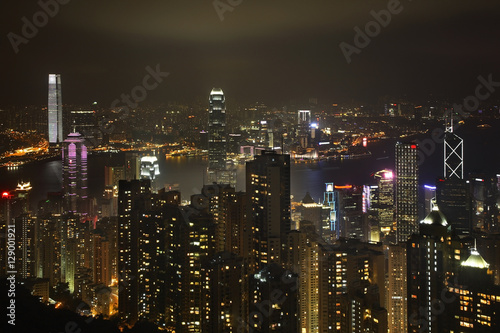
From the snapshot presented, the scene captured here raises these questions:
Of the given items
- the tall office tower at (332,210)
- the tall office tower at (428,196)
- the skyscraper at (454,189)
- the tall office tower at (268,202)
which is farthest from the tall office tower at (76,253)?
the tall office tower at (428,196)

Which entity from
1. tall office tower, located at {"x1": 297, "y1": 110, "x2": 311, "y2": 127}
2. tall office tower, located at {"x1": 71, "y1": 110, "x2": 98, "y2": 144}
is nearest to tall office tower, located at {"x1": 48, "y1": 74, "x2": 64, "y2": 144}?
tall office tower, located at {"x1": 71, "y1": 110, "x2": 98, "y2": 144}

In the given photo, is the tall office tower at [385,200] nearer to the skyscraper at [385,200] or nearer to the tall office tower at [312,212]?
the skyscraper at [385,200]

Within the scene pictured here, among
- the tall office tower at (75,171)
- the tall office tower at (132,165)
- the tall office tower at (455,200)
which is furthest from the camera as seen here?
the tall office tower at (132,165)

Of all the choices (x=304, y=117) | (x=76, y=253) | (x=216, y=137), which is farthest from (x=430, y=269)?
(x=216, y=137)

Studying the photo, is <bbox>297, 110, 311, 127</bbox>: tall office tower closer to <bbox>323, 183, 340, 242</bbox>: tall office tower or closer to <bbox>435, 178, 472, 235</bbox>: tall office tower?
<bbox>323, 183, 340, 242</bbox>: tall office tower

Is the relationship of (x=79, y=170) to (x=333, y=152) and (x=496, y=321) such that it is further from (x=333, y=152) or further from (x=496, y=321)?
(x=496, y=321)


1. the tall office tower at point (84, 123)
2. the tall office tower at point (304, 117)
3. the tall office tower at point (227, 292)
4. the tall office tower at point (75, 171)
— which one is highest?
the tall office tower at point (304, 117)

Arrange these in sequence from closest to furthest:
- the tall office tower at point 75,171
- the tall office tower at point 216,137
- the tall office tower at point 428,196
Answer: the tall office tower at point 428,196
the tall office tower at point 75,171
the tall office tower at point 216,137
